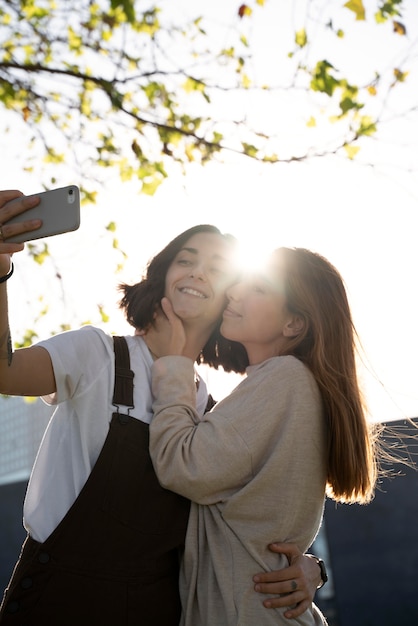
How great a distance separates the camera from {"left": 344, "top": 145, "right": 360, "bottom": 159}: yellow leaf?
4703mm

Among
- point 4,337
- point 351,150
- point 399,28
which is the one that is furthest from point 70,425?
point 399,28

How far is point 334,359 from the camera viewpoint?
2.86m

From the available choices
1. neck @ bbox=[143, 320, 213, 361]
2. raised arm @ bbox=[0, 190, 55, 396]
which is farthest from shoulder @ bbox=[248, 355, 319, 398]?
raised arm @ bbox=[0, 190, 55, 396]

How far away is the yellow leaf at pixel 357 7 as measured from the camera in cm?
423

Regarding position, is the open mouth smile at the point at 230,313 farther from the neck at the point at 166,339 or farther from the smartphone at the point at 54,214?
the smartphone at the point at 54,214

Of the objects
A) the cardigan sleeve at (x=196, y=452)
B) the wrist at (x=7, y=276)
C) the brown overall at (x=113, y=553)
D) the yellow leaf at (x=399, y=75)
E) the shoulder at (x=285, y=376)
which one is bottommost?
the brown overall at (x=113, y=553)

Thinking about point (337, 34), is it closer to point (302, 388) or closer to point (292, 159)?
point (292, 159)

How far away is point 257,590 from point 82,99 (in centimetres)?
461

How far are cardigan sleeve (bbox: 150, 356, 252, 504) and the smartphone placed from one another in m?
0.80

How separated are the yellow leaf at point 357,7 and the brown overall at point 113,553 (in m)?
2.73

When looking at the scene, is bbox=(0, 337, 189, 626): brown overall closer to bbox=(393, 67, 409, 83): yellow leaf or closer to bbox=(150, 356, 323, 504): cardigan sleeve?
bbox=(150, 356, 323, 504): cardigan sleeve

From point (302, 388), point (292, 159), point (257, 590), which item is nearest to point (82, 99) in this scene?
point (292, 159)

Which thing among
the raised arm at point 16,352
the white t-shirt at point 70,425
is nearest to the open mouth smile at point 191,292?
the white t-shirt at point 70,425

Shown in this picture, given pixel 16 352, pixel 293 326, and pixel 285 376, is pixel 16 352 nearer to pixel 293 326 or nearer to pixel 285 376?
pixel 285 376
